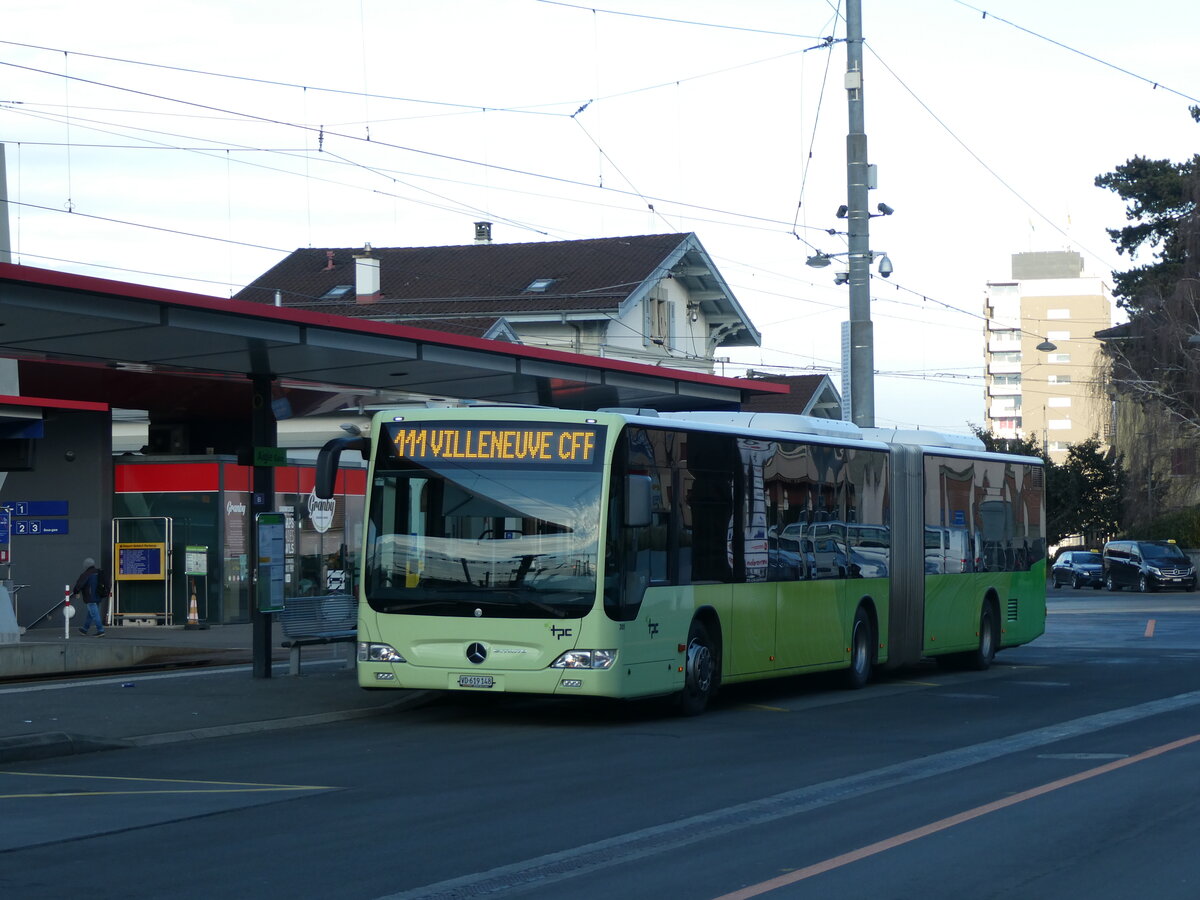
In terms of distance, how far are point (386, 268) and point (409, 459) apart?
46080 millimetres

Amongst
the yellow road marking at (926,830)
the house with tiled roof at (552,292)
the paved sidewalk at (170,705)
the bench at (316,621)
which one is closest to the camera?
the yellow road marking at (926,830)

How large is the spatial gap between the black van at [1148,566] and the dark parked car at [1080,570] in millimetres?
2953

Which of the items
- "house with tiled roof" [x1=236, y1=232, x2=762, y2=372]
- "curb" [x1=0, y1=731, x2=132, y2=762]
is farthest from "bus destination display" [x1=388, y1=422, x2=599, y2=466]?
"house with tiled roof" [x1=236, y1=232, x2=762, y2=372]

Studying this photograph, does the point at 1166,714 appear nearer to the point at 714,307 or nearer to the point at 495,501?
the point at 495,501

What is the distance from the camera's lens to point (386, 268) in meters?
61.0

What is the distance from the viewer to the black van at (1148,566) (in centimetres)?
5516

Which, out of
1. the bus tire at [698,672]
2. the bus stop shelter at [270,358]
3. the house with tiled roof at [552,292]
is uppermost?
the house with tiled roof at [552,292]

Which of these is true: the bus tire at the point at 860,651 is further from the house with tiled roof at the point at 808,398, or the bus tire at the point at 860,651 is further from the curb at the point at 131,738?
the house with tiled roof at the point at 808,398

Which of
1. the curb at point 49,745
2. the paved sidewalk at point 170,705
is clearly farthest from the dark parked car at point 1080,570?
the curb at point 49,745

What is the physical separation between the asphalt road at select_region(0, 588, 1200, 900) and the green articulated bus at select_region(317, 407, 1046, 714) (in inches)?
25.4

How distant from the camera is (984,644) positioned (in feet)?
77.7

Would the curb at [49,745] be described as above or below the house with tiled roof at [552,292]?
below

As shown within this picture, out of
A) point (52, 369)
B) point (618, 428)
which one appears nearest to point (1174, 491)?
point (52, 369)

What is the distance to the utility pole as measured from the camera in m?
27.8
